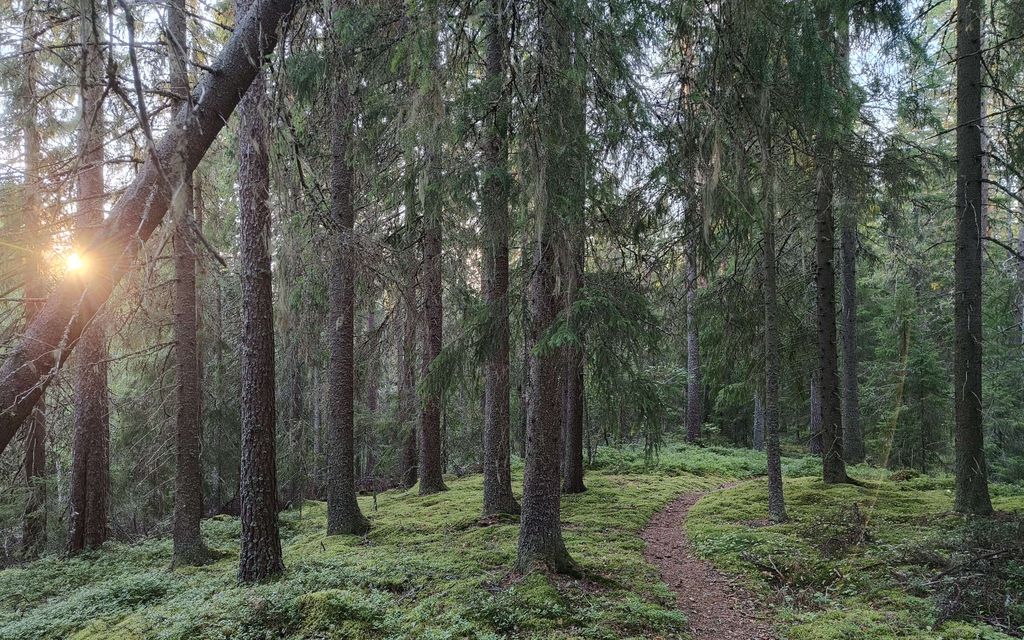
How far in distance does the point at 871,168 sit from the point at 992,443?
1192 cm

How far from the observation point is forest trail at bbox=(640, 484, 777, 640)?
518 cm

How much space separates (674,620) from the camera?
201 inches

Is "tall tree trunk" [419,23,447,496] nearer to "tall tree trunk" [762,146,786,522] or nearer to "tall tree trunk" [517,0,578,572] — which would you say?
"tall tree trunk" [517,0,578,572]

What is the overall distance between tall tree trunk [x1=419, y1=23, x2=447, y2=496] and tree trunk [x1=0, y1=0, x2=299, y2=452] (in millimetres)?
2264

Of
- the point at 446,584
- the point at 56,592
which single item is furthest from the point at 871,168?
the point at 56,592

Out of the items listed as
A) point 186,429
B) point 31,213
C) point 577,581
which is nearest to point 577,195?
point 577,581

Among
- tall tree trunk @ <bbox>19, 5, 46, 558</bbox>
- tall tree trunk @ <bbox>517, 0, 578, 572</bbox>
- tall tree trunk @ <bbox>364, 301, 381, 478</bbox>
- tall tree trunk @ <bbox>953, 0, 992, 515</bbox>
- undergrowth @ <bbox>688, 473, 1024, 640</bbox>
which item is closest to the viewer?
tall tree trunk @ <bbox>19, 5, 46, 558</bbox>

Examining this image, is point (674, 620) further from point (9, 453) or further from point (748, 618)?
point (9, 453)

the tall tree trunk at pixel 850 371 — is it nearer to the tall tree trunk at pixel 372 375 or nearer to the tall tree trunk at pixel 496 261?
the tall tree trunk at pixel 496 261

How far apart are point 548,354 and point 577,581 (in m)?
2.44

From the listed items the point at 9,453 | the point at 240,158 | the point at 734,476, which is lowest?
the point at 734,476

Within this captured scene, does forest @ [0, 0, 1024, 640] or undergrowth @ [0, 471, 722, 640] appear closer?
forest @ [0, 0, 1024, 640]

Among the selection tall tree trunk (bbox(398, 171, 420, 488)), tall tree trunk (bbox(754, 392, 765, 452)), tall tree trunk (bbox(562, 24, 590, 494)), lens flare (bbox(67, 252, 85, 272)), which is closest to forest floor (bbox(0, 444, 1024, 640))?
tall tree trunk (bbox(562, 24, 590, 494))

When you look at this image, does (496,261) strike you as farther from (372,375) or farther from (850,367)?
(850,367)
